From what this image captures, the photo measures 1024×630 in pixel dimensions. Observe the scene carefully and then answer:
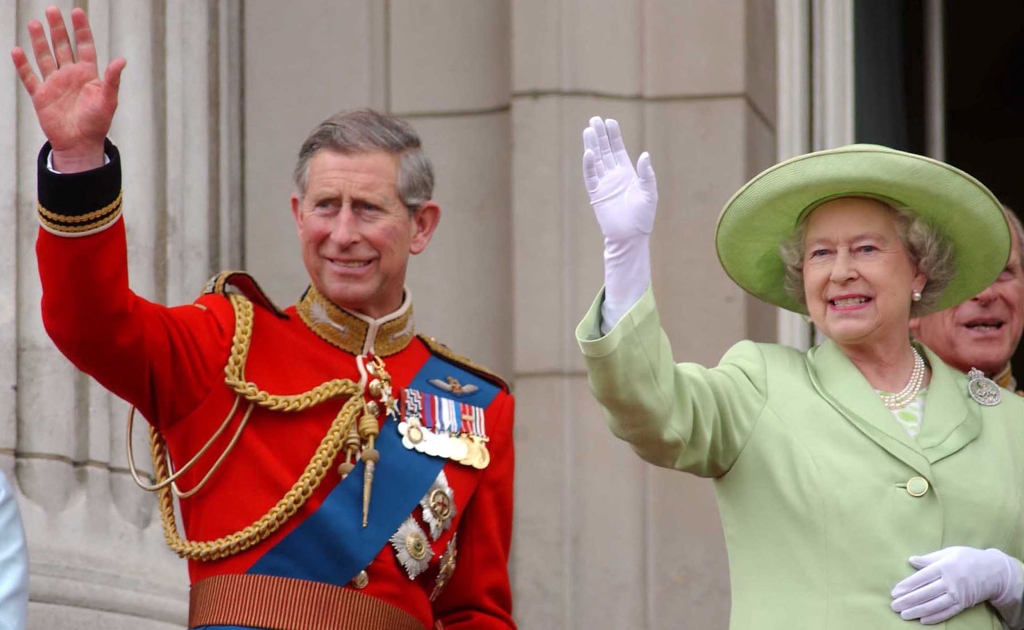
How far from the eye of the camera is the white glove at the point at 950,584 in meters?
4.06

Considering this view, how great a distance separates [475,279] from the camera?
6.38 metres

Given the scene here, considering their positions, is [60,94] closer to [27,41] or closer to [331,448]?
[331,448]

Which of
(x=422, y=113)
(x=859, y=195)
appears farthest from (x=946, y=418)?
(x=422, y=113)

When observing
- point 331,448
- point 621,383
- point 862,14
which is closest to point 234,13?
point 862,14

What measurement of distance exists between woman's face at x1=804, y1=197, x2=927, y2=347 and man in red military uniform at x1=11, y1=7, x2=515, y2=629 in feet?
2.43

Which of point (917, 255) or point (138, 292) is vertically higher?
point (917, 255)

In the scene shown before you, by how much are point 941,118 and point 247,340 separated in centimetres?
380

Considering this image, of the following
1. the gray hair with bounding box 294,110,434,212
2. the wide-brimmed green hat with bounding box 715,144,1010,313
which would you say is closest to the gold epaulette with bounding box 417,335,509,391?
the gray hair with bounding box 294,110,434,212

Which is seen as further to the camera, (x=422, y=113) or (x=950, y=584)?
(x=422, y=113)

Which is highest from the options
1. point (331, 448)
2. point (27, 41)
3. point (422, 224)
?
point (27, 41)

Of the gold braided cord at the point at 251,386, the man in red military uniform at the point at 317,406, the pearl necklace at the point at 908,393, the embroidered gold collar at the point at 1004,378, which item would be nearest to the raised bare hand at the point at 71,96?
the man in red military uniform at the point at 317,406

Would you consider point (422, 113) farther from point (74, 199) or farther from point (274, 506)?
point (74, 199)

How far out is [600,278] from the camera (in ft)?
20.4

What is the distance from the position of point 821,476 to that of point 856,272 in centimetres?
40
